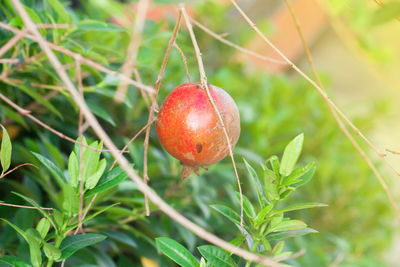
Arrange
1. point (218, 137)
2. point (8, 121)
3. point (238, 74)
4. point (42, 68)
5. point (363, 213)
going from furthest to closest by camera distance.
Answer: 1. point (238, 74)
2. point (363, 213)
3. point (8, 121)
4. point (42, 68)
5. point (218, 137)

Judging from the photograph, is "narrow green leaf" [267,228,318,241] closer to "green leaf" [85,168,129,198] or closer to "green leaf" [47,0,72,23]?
"green leaf" [85,168,129,198]

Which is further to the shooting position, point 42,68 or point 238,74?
point 238,74

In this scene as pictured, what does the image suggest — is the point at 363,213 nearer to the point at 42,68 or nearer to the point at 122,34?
the point at 122,34

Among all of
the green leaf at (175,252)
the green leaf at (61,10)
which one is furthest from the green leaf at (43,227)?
the green leaf at (61,10)

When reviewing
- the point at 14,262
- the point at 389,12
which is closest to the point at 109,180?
the point at 14,262

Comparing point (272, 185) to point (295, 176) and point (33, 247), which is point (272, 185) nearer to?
point (295, 176)

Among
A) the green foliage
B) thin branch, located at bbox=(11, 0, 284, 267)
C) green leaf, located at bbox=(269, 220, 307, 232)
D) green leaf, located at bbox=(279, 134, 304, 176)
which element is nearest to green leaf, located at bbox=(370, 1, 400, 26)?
the green foliage

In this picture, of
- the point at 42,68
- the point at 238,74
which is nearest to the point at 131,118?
the point at 42,68
